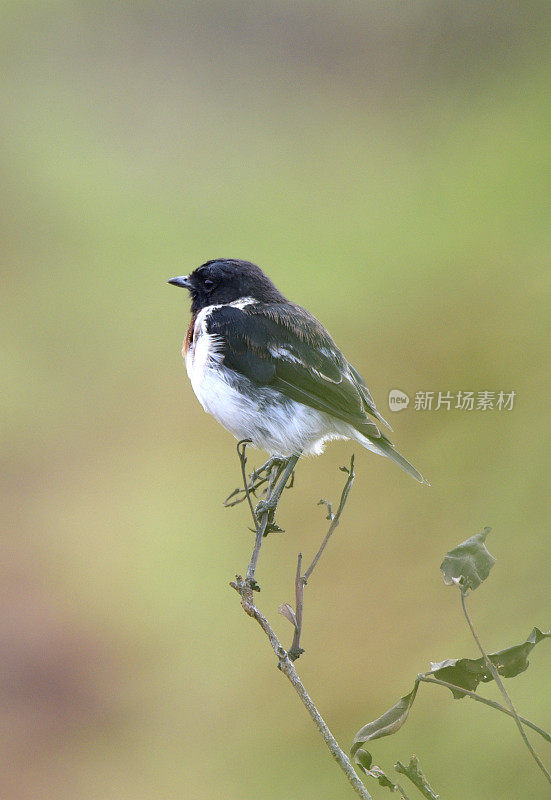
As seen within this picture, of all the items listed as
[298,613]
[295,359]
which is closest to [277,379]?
[295,359]

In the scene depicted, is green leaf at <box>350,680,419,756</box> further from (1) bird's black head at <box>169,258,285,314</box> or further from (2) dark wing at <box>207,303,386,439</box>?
(1) bird's black head at <box>169,258,285,314</box>

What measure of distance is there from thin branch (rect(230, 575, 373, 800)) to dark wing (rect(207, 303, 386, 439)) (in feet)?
1.38

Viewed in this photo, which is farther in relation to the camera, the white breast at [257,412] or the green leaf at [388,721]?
the white breast at [257,412]

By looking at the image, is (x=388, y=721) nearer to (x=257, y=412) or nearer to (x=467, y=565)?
(x=467, y=565)

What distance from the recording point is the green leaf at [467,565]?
49 centimetres

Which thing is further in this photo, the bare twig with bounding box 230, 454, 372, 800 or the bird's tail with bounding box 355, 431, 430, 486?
the bird's tail with bounding box 355, 431, 430, 486

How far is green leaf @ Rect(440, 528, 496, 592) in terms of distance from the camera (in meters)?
0.49

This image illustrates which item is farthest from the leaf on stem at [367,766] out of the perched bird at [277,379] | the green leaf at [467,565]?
the perched bird at [277,379]

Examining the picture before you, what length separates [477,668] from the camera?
1.62 feet

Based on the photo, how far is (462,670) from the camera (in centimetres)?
50

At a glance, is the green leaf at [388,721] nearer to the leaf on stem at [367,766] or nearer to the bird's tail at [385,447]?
the leaf on stem at [367,766]

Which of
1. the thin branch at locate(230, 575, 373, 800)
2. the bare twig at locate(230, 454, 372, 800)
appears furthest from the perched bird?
the thin branch at locate(230, 575, 373, 800)

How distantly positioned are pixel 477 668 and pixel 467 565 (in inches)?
2.6

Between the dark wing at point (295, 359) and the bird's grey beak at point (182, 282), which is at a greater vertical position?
the bird's grey beak at point (182, 282)
